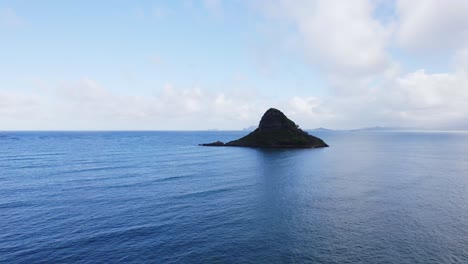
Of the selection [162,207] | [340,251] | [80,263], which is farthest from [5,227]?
[340,251]

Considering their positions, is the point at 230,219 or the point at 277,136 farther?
the point at 277,136

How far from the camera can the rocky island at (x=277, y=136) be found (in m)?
153

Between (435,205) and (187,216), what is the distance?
3857cm

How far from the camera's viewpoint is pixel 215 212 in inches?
1606

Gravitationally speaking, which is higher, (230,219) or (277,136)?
(277,136)

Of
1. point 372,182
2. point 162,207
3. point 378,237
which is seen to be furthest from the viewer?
point 372,182

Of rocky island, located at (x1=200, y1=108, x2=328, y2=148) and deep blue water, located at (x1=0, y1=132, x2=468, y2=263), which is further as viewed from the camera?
rocky island, located at (x1=200, y1=108, x2=328, y2=148)

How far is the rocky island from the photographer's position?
502 feet

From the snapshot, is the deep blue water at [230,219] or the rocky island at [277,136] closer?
the deep blue water at [230,219]

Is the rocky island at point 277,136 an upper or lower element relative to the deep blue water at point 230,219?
upper

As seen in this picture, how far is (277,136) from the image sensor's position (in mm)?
157250

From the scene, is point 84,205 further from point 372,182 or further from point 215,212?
point 372,182

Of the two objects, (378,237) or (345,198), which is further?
(345,198)

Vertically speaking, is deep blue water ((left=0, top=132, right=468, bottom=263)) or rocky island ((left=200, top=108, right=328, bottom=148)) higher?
rocky island ((left=200, top=108, right=328, bottom=148))
